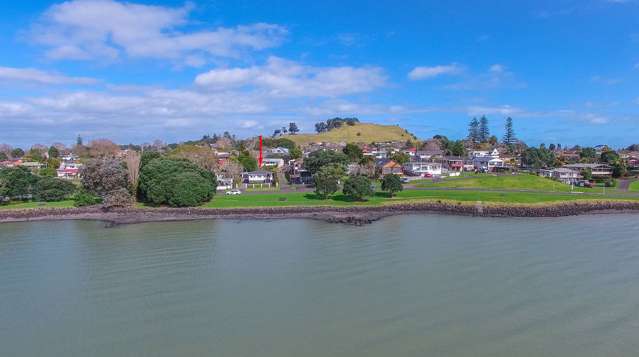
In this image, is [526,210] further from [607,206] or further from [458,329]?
[458,329]

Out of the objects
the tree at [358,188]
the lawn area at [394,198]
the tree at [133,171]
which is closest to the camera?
the lawn area at [394,198]

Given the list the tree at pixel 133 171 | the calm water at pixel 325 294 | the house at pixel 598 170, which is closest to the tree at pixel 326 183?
the calm water at pixel 325 294

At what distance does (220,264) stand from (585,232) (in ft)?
70.5

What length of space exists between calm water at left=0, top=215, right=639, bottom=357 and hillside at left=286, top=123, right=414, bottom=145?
9546cm

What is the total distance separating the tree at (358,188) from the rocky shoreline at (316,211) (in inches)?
84.0

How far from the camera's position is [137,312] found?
13.4 metres

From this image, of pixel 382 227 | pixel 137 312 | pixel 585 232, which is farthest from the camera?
pixel 382 227

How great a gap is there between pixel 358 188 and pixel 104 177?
22.0 m

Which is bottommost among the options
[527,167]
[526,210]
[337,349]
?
[337,349]

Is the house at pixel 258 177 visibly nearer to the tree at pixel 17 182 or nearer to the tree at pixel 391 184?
the tree at pixel 391 184

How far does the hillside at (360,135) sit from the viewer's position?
392 feet

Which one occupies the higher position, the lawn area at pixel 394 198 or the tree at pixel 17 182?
the tree at pixel 17 182

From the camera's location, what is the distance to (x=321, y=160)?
158ft

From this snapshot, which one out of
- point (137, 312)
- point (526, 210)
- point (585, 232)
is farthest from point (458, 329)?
point (526, 210)
